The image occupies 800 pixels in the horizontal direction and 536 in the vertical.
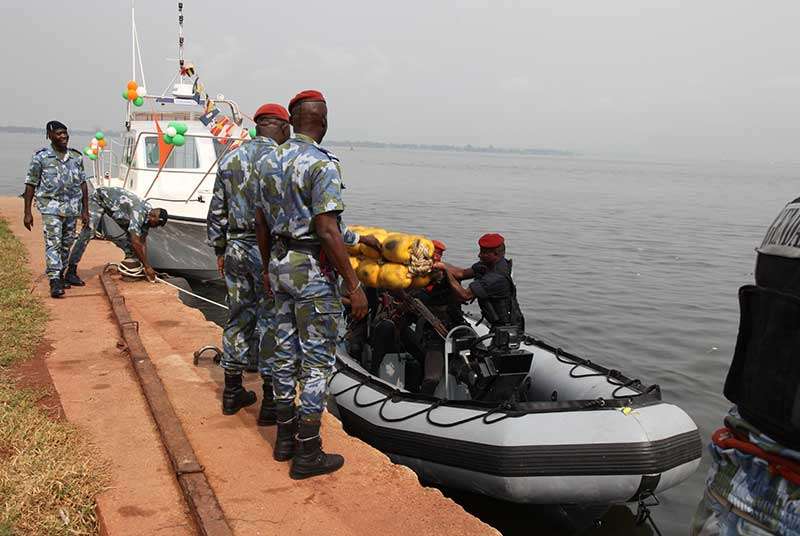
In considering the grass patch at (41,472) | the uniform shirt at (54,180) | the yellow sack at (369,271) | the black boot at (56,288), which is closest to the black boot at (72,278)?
the black boot at (56,288)

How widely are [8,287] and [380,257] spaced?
12.5 ft

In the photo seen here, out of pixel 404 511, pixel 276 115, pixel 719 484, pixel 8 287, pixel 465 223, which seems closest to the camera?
pixel 719 484

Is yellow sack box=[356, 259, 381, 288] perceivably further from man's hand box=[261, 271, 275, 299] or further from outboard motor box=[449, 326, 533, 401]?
man's hand box=[261, 271, 275, 299]

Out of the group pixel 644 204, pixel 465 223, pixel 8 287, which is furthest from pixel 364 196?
pixel 8 287

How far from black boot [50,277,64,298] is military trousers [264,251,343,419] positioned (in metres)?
3.98

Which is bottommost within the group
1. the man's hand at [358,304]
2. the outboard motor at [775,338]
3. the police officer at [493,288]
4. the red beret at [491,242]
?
the police officer at [493,288]

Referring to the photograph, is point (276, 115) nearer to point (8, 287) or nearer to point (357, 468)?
point (357, 468)

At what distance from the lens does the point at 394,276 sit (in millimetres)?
4883

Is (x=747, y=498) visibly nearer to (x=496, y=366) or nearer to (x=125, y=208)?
(x=496, y=366)

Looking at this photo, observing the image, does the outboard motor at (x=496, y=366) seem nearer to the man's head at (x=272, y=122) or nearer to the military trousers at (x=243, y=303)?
the military trousers at (x=243, y=303)

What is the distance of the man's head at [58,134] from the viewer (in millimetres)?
6133

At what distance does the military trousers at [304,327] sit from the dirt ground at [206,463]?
376mm

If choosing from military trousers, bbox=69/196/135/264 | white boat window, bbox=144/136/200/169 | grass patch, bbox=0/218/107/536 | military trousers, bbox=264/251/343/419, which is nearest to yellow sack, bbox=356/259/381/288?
military trousers, bbox=264/251/343/419

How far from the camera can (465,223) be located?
2111cm
